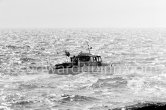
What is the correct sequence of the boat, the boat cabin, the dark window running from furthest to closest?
1. the dark window
2. the boat cabin
3. the boat

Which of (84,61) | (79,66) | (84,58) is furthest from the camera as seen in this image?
(84,58)

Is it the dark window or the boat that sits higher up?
the dark window

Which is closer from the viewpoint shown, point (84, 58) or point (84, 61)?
point (84, 61)

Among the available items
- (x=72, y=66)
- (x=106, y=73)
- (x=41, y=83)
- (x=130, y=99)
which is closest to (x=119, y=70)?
(x=106, y=73)

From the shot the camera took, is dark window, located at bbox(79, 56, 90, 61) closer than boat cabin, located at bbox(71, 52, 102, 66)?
No

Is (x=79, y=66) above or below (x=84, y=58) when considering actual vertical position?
below

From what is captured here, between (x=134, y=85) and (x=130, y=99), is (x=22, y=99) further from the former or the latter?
(x=134, y=85)

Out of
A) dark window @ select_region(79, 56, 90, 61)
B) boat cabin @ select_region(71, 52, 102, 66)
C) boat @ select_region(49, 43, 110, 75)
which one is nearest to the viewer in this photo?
Result: boat @ select_region(49, 43, 110, 75)

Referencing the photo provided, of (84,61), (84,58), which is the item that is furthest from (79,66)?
(84,58)

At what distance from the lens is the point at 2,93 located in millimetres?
28609

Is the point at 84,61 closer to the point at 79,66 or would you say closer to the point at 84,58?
the point at 84,58

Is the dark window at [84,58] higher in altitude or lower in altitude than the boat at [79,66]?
higher

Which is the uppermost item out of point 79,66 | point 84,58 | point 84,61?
point 84,58

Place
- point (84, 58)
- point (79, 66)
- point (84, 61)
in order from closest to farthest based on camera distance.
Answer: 1. point (79, 66)
2. point (84, 61)
3. point (84, 58)
